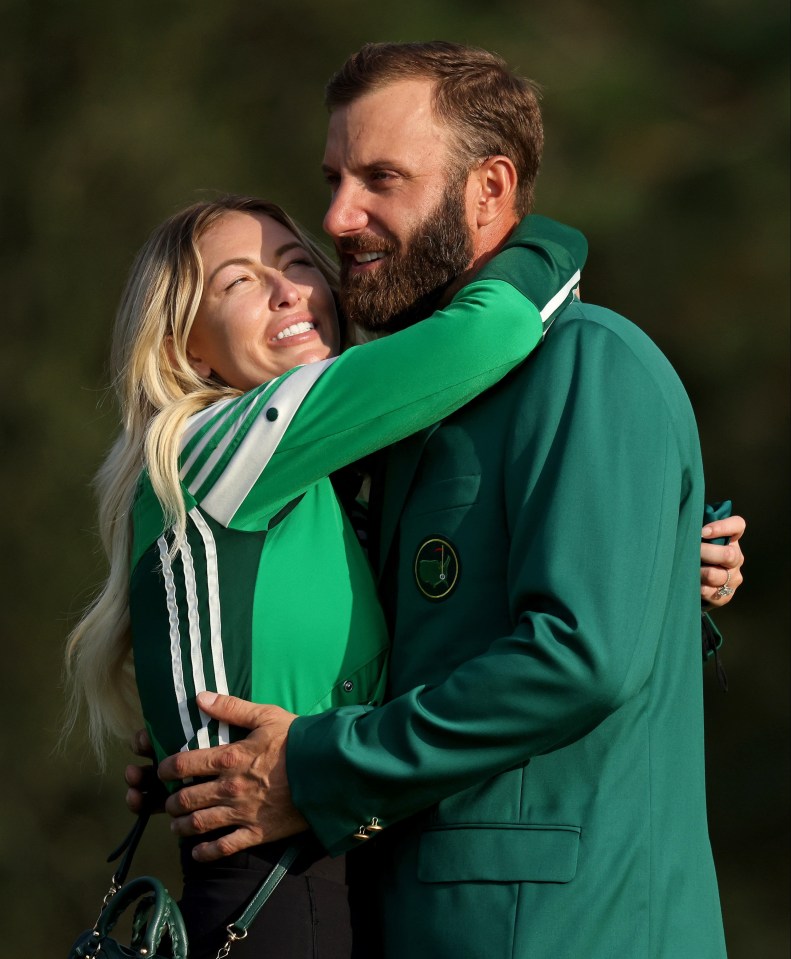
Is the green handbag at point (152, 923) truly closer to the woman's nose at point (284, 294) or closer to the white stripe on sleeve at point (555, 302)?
the white stripe on sleeve at point (555, 302)

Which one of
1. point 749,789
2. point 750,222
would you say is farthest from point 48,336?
point 749,789

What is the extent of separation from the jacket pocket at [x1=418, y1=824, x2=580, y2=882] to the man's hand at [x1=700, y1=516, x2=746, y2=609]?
61 cm

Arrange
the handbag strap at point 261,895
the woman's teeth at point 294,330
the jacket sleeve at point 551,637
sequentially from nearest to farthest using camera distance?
the jacket sleeve at point 551,637
the handbag strap at point 261,895
the woman's teeth at point 294,330

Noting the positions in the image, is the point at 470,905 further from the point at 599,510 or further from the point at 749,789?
the point at 749,789

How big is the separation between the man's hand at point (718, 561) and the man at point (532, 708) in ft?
0.97

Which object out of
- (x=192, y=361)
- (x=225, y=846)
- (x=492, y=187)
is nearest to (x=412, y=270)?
(x=492, y=187)

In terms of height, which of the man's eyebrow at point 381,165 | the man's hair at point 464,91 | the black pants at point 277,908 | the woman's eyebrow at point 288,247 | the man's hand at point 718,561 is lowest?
the black pants at point 277,908

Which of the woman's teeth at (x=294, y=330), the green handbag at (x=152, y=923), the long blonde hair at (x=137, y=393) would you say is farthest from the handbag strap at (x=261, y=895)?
the woman's teeth at (x=294, y=330)

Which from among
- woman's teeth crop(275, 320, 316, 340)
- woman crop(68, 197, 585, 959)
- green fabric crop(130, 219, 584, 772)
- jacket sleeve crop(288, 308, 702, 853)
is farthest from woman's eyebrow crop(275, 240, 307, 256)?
jacket sleeve crop(288, 308, 702, 853)

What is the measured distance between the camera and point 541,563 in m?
1.80

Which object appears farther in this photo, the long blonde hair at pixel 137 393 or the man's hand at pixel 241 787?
the long blonde hair at pixel 137 393

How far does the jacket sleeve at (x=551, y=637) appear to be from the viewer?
5.80 ft

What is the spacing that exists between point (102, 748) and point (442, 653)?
0.93 meters

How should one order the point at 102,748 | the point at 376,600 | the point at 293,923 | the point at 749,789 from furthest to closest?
the point at 749,789 < the point at 102,748 < the point at 376,600 < the point at 293,923
